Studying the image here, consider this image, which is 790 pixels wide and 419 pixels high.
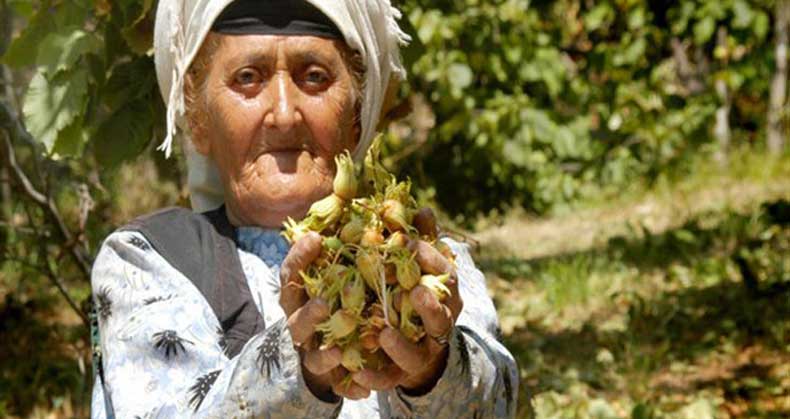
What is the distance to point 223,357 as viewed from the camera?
1692mm

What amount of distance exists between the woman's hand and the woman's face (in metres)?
0.38

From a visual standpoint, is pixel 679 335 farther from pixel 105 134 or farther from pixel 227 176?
pixel 227 176

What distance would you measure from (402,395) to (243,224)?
1.69 ft

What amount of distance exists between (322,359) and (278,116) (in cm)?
50

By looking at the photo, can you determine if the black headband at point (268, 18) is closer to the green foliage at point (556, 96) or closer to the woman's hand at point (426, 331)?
the woman's hand at point (426, 331)

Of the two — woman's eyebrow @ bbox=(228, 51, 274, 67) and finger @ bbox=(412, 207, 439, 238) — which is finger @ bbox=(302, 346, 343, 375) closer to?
finger @ bbox=(412, 207, 439, 238)

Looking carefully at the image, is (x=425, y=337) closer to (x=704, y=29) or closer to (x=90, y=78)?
(x=90, y=78)

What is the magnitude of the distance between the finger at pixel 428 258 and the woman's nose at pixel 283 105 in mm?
457

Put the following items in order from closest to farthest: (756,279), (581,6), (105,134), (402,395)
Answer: (402,395) → (105,134) → (756,279) → (581,6)

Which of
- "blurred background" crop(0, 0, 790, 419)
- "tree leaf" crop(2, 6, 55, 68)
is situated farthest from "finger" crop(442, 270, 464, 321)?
"tree leaf" crop(2, 6, 55, 68)

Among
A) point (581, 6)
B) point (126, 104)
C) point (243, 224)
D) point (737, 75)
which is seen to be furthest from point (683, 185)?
point (243, 224)

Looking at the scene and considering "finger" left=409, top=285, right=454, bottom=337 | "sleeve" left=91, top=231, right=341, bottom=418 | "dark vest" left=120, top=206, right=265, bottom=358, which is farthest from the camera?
"dark vest" left=120, top=206, right=265, bottom=358

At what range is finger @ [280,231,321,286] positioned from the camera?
137 centimetres

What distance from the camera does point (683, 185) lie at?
7664mm
